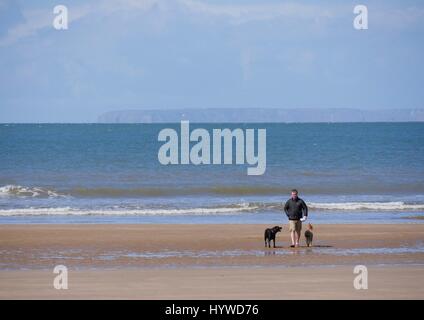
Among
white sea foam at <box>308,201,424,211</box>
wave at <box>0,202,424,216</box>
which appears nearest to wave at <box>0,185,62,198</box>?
wave at <box>0,202,424,216</box>

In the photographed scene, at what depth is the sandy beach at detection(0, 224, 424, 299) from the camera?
44.7ft

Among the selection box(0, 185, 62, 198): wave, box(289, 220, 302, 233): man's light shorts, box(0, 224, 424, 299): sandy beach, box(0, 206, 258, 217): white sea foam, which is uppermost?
box(0, 185, 62, 198): wave

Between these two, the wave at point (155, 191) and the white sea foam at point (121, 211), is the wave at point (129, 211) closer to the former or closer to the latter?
the white sea foam at point (121, 211)

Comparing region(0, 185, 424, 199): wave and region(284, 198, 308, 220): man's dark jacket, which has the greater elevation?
region(0, 185, 424, 199): wave

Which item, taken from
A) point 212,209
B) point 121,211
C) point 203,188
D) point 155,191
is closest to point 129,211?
point 121,211

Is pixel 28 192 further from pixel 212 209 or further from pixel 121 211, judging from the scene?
pixel 212 209

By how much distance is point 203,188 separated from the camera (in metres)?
40.4

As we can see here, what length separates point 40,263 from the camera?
55.7 ft

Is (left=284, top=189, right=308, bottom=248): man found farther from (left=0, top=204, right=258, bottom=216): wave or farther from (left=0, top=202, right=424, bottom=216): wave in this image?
(left=0, top=204, right=258, bottom=216): wave

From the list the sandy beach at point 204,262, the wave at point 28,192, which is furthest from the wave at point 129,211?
the wave at point 28,192

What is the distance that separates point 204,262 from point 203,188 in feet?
76.8

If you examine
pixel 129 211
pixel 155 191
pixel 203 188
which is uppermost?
pixel 203 188

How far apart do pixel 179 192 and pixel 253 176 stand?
25.3 ft

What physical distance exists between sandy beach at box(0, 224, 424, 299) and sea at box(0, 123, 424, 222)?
353cm
